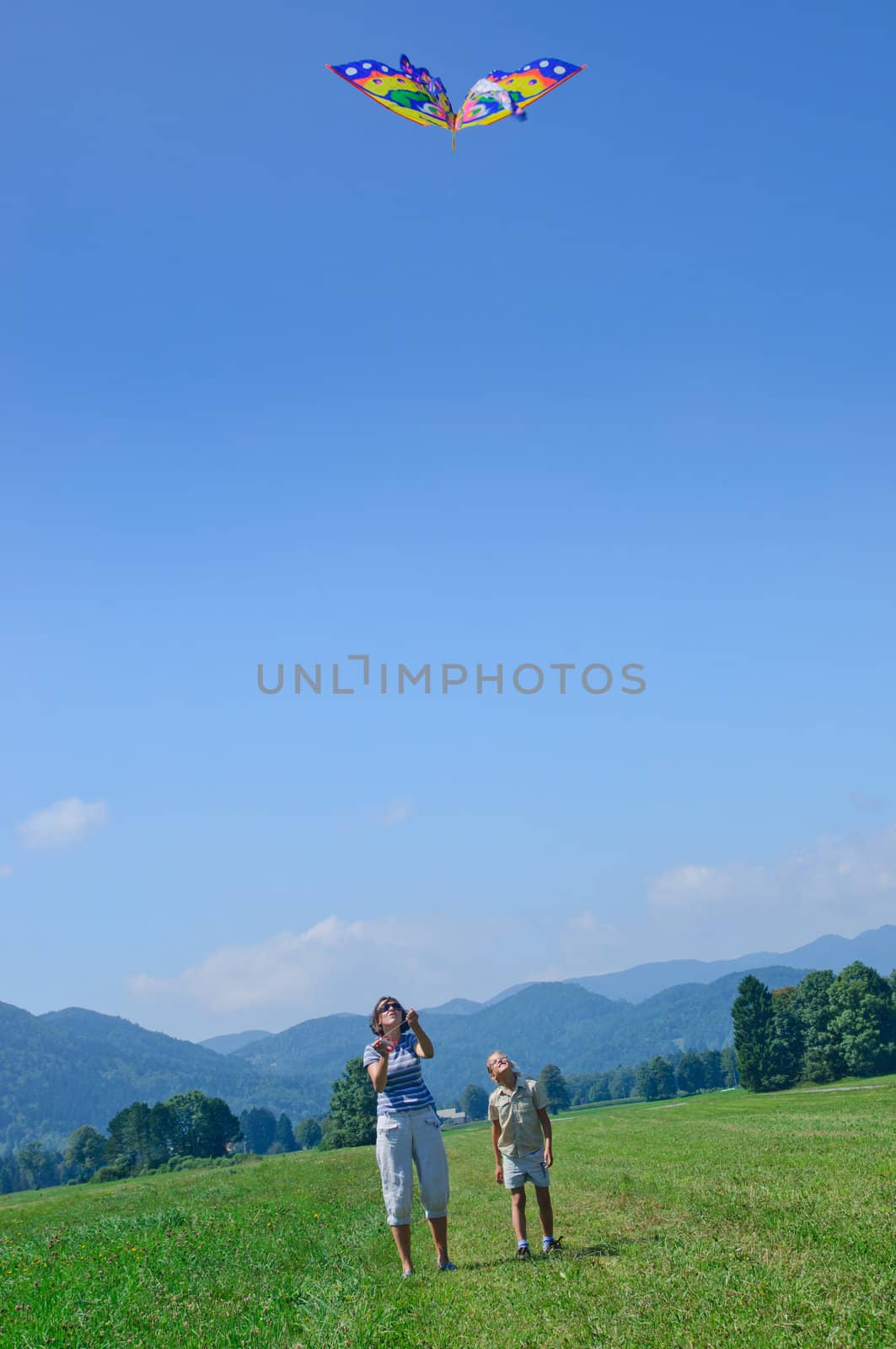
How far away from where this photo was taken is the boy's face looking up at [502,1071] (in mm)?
11891

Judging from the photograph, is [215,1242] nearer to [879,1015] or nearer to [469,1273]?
[469,1273]

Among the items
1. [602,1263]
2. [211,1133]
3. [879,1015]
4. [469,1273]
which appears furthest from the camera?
[211,1133]

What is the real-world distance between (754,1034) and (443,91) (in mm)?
98525

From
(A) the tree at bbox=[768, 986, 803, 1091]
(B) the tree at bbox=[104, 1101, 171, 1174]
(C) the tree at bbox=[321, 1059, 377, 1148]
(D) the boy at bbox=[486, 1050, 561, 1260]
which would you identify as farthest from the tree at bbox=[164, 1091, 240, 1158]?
(D) the boy at bbox=[486, 1050, 561, 1260]

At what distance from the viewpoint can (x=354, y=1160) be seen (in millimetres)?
41344

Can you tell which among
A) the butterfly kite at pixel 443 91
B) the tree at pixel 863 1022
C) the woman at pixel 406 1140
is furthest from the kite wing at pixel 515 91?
the tree at pixel 863 1022

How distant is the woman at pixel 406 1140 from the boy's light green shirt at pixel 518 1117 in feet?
3.05

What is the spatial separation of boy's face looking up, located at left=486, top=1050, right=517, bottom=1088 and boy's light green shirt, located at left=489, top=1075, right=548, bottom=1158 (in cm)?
9

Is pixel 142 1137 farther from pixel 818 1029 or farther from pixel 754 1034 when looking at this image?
pixel 818 1029

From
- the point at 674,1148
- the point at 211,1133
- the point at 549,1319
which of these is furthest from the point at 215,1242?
the point at 211,1133

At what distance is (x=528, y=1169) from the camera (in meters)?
11.5

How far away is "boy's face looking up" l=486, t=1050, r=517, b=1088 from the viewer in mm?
11891

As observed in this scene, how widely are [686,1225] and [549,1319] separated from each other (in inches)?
161

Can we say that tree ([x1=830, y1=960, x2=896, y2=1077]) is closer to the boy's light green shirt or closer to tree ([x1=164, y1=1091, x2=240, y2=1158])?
tree ([x1=164, y1=1091, x2=240, y2=1158])
